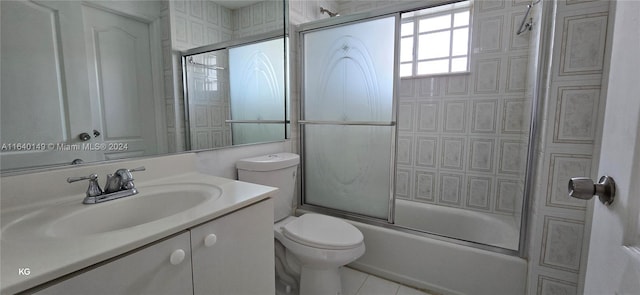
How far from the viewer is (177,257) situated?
0.68 m

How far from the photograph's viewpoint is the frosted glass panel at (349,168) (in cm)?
177

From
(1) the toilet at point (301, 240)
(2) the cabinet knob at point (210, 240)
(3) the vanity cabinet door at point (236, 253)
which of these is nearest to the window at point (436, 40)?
(1) the toilet at point (301, 240)

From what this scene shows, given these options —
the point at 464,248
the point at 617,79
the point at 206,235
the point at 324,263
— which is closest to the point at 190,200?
the point at 206,235

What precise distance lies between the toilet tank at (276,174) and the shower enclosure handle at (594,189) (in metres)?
1.20

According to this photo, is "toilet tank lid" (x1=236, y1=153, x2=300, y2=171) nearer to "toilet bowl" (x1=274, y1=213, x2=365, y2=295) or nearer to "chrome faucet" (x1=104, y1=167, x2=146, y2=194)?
"toilet bowl" (x1=274, y1=213, x2=365, y2=295)

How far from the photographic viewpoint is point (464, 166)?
2170 millimetres

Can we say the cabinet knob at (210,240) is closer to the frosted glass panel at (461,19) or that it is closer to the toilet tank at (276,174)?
the toilet tank at (276,174)

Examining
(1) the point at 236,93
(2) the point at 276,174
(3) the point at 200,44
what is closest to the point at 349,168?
(2) the point at 276,174

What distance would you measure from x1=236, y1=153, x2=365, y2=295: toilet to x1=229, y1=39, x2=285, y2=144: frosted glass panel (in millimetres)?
216

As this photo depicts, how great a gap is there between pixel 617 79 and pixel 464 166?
181 centimetres

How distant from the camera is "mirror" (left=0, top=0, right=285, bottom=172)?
84 centimetres

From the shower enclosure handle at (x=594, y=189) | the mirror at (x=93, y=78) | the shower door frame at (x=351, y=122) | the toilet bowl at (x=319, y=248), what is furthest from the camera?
the shower door frame at (x=351, y=122)

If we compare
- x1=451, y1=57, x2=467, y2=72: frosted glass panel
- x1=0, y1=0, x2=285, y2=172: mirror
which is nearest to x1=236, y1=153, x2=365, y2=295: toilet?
x1=0, y1=0, x2=285, y2=172: mirror

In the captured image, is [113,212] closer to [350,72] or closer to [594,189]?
[594,189]
